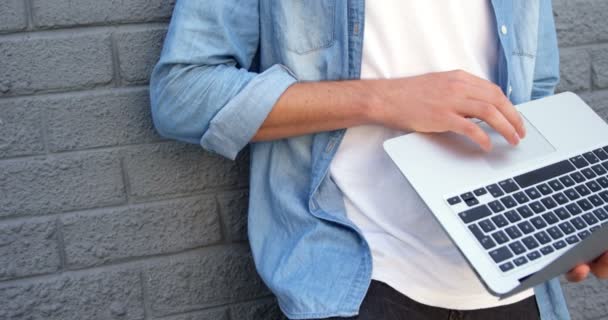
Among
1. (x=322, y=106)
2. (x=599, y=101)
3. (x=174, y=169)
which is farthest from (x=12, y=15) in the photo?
(x=599, y=101)

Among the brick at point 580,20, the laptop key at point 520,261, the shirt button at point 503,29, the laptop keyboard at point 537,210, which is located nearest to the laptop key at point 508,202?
the laptop keyboard at point 537,210

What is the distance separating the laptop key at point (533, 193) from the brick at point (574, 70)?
959mm

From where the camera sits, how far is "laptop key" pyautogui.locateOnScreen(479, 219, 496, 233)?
3.84ft

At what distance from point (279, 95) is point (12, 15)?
2.32 ft

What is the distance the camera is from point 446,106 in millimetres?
1297

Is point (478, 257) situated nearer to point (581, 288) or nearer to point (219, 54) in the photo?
point (219, 54)

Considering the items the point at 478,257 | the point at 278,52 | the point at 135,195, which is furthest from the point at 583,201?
the point at 135,195

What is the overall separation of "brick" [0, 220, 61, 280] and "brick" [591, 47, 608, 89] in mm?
1563

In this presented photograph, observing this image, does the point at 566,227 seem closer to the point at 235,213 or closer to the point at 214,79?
the point at 214,79

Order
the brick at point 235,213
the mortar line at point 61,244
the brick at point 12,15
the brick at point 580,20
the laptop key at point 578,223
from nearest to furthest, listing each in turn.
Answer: the laptop key at point 578,223 < the brick at point 12,15 < the mortar line at point 61,244 < the brick at point 235,213 < the brick at point 580,20

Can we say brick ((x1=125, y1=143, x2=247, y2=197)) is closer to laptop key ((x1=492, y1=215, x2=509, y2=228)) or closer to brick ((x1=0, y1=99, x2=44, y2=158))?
brick ((x1=0, y1=99, x2=44, y2=158))

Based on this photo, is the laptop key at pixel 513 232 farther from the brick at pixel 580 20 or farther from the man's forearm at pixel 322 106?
the brick at pixel 580 20

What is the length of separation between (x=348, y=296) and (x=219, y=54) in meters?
0.51

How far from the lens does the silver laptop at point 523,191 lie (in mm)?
1139
